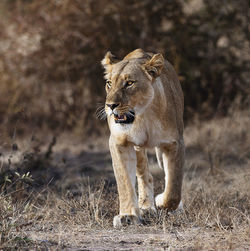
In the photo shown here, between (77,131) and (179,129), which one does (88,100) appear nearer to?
(77,131)

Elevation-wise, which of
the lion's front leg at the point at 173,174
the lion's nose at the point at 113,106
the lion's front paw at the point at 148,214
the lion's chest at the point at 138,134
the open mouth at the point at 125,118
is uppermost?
the lion's nose at the point at 113,106

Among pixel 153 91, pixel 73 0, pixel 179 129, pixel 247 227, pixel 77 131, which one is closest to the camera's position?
pixel 247 227

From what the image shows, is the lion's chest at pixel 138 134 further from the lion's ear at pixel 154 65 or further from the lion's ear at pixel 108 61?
the lion's ear at pixel 108 61

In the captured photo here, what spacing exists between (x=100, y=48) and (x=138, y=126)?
Result: 6.25 meters

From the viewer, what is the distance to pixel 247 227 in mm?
4055

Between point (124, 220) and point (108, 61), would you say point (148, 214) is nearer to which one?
point (124, 220)

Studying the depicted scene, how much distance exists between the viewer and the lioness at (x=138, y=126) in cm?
456

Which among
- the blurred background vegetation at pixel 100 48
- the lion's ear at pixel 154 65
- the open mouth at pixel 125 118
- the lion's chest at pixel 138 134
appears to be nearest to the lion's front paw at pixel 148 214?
the lion's chest at pixel 138 134

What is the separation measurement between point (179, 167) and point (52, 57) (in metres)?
6.41

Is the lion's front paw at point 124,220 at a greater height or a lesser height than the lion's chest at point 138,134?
lesser

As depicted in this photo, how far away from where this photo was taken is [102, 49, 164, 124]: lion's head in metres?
4.43

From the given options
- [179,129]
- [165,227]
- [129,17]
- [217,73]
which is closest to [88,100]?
[129,17]

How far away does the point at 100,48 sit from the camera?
1071 cm

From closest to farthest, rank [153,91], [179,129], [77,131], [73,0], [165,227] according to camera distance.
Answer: [165,227] → [153,91] → [179,129] → [77,131] → [73,0]
